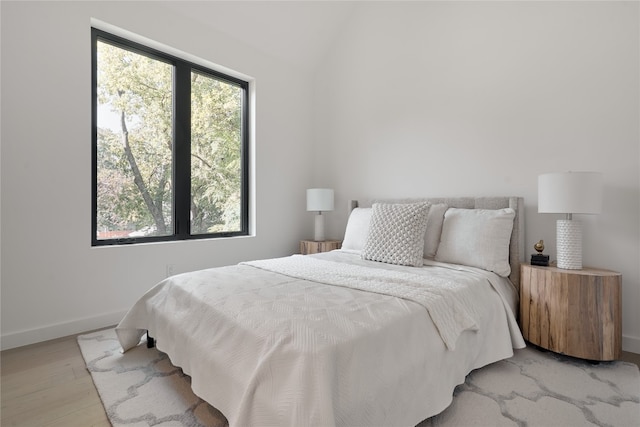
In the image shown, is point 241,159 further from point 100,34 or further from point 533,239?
point 533,239

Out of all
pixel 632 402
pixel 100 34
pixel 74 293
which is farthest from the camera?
pixel 100 34

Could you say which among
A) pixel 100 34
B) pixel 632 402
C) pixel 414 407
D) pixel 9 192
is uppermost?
pixel 100 34

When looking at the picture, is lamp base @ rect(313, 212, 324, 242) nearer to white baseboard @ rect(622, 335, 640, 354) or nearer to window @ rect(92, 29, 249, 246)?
window @ rect(92, 29, 249, 246)

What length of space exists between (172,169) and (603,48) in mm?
3556

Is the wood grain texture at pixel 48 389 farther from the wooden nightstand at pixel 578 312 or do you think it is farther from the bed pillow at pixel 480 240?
the wooden nightstand at pixel 578 312

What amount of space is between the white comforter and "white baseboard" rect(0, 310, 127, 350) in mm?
671

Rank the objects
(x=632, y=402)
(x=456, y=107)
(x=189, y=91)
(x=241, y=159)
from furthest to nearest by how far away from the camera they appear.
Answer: (x=241, y=159) → (x=189, y=91) → (x=456, y=107) → (x=632, y=402)

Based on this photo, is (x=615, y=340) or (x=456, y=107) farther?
(x=456, y=107)

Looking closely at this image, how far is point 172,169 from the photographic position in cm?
307

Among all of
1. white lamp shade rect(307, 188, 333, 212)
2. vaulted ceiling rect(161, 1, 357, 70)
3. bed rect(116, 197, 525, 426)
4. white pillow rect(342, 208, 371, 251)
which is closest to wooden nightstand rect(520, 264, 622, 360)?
bed rect(116, 197, 525, 426)

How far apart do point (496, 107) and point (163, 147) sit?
9.79ft

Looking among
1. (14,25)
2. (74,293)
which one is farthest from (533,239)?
(14,25)

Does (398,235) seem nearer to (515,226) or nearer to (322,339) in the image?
(515,226)

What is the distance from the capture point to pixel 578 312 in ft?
6.16
